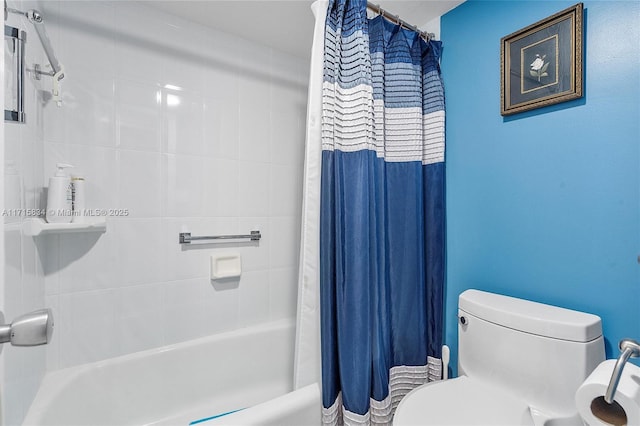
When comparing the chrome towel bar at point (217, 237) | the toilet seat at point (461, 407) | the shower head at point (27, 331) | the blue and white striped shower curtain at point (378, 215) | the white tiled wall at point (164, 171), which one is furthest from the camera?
the chrome towel bar at point (217, 237)

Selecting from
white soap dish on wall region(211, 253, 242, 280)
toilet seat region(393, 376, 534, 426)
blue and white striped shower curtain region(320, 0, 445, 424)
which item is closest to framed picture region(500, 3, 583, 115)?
blue and white striped shower curtain region(320, 0, 445, 424)

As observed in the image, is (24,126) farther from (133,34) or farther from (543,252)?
(543,252)

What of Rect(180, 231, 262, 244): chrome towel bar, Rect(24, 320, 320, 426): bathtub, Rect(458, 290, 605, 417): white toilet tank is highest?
Rect(180, 231, 262, 244): chrome towel bar

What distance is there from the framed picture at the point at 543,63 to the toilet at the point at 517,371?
0.82 meters

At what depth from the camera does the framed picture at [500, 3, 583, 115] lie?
3.78ft

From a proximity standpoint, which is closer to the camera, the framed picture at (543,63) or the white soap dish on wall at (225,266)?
the framed picture at (543,63)

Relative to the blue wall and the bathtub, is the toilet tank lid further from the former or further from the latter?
the bathtub

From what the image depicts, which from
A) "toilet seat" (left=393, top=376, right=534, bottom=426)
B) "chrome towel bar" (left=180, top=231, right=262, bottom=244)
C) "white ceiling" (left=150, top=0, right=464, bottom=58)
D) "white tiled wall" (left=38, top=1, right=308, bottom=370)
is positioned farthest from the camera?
"chrome towel bar" (left=180, top=231, right=262, bottom=244)

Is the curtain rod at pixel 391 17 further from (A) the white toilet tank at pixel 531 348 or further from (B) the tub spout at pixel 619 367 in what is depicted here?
(B) the tub spout at pixel 619 367

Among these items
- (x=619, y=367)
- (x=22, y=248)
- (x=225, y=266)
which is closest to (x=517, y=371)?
(x=619, y=367)

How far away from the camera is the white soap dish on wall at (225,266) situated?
1.69 meters

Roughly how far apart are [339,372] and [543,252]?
962 mm

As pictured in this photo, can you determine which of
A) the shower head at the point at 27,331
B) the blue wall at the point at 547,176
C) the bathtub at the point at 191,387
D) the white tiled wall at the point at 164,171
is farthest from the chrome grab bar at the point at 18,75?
the blue wall at the point at 547,176

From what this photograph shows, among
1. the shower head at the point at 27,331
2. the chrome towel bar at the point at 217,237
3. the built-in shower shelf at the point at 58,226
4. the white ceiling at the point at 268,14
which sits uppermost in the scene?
the white ceiling at the point at 268,14
